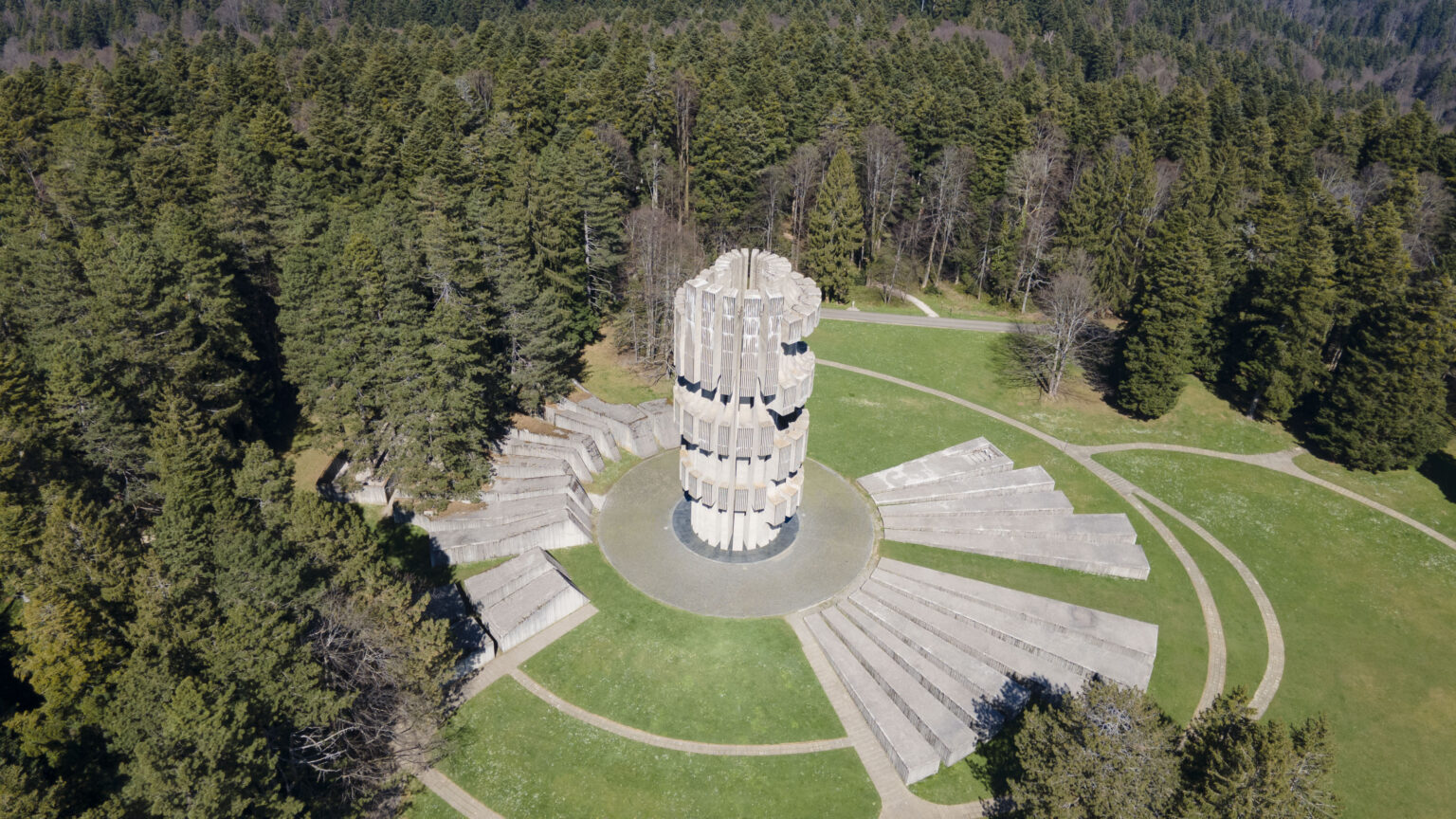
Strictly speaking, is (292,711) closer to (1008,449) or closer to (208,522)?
(208,522)

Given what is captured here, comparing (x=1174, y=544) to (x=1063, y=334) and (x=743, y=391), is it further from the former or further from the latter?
(x=743, y=391)

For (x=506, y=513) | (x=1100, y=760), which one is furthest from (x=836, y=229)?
(x=1100, y=760)

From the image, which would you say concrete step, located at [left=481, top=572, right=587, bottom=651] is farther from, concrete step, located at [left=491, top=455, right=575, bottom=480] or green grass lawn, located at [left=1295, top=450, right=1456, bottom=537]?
green grass lawn, located at [left=1295, top=450, right=1456, bottom=537]

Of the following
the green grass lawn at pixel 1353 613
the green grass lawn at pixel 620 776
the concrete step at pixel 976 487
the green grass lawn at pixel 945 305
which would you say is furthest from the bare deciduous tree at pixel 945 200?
the green grass lawn at pixel 620 776

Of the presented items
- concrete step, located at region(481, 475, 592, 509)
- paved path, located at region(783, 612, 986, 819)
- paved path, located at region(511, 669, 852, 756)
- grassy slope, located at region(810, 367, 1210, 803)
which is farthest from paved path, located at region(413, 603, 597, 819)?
grassy slope, located at region(810, 367, 1210, 803)

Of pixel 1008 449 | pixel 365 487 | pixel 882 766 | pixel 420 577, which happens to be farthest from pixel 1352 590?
pixel 365 487
